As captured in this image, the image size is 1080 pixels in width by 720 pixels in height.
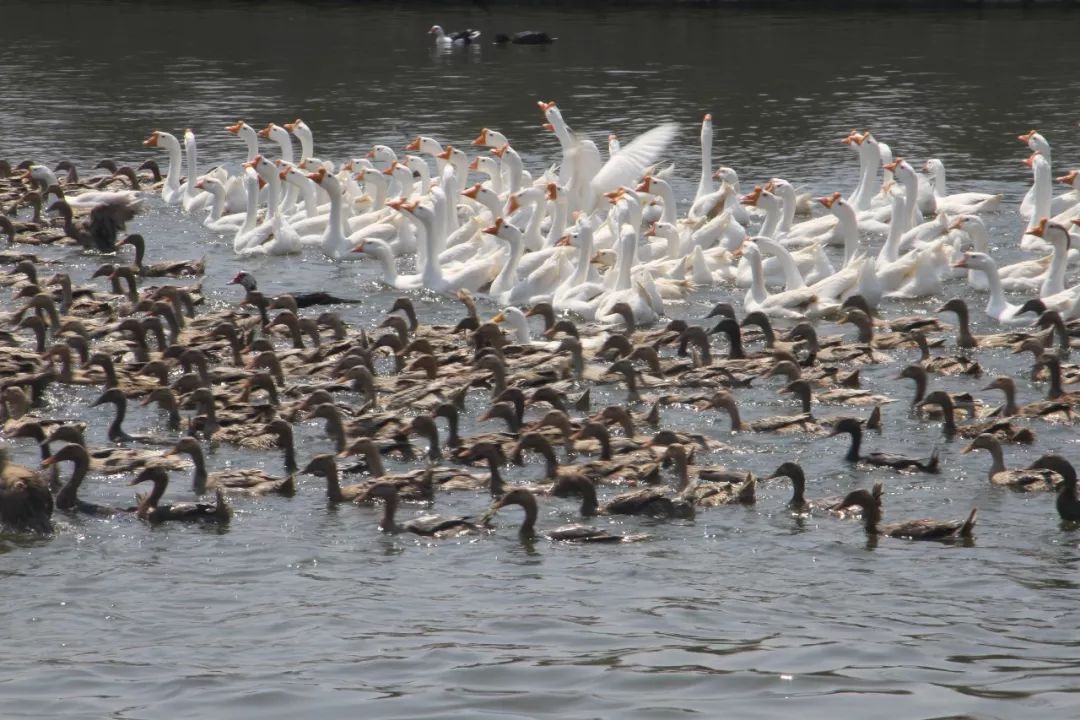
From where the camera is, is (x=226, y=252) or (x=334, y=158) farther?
(x=334, y=158)

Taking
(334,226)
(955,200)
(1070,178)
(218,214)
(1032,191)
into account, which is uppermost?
(1070,178)

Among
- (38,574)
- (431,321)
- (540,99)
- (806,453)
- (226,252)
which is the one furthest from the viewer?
(540,99)

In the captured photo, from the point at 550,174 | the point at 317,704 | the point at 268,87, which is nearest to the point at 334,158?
A: the point at 550,174

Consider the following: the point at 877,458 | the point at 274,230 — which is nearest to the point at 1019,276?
the point at 877,458

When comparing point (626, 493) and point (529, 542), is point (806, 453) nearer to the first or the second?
point (626, 493)

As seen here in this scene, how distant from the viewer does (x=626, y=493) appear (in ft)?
42.5

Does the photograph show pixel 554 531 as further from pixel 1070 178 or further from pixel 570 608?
pixel 1070 178

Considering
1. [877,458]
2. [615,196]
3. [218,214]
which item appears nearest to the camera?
[877,458]

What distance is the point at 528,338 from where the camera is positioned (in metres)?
17.5

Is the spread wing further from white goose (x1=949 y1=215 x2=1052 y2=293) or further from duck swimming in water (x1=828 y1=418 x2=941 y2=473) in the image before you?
duck swimming in water (x1=828 y1=418 x2=941 y2=473)

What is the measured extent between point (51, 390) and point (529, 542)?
578cm

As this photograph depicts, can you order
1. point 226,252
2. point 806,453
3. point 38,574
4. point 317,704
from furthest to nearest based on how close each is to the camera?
1. point 226,252
2. point 806,453
3. point 38,574
4. point 317,704

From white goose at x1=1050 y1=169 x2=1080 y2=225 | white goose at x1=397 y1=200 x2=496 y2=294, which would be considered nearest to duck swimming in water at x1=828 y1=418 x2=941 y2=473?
white goose at x1=397 y1=200 x2=496 y2=294

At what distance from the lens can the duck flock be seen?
43.5ft
